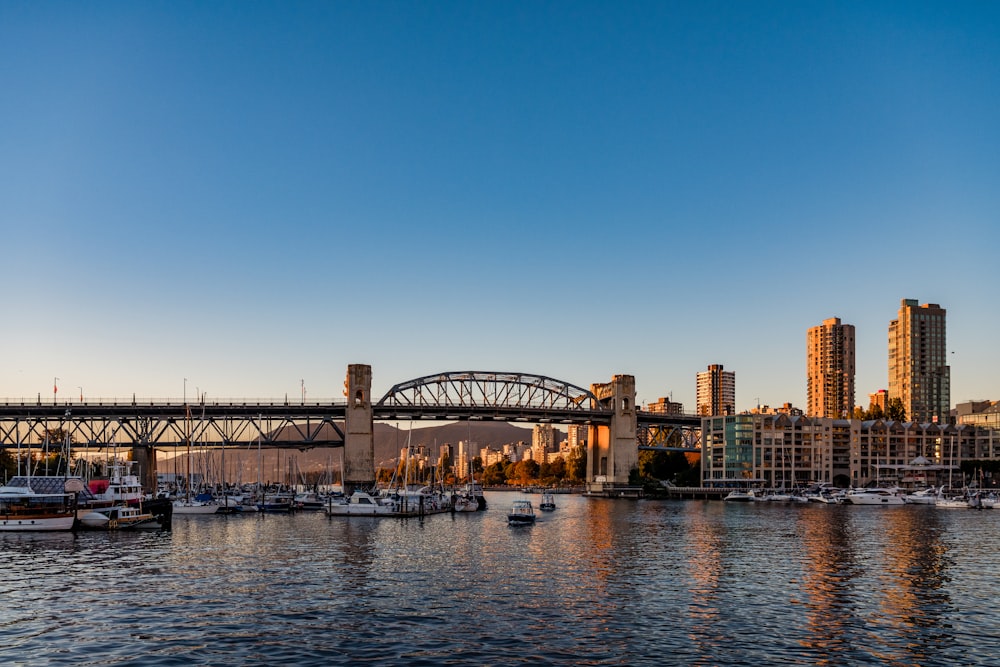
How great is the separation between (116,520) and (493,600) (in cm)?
5686

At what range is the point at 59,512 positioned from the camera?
86.0 m

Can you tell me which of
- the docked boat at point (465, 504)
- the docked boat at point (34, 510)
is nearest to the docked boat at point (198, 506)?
the docked boat at point (465, 504)

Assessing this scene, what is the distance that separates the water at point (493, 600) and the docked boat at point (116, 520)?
242 inches

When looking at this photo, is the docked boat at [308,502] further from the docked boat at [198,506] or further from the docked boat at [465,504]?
the docked boat at [465,504]

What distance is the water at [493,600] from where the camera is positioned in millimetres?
34844

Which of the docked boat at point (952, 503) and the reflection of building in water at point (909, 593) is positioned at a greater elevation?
the reflection of building in water at point (909, 593)

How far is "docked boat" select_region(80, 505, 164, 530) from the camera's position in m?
88.3

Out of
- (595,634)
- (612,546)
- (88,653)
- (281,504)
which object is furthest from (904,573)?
(281,504)

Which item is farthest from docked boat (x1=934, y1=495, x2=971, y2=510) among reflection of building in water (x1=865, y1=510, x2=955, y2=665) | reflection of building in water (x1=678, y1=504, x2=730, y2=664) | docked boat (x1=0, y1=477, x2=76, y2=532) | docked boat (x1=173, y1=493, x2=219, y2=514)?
Answer: docked boat (x1=0, y1=477, x2=76, y2=532)

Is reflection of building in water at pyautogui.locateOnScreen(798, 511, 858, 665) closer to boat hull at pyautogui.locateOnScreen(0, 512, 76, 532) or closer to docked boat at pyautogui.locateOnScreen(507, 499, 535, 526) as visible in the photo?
docked boat at pyautogui.locateOnScreen(507, 499, 535, 526)

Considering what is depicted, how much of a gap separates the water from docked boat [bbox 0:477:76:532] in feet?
16.1

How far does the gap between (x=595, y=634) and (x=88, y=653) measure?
788 inches

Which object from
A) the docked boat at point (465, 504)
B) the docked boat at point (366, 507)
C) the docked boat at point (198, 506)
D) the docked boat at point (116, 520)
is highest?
the docked boat at point (116, 520)

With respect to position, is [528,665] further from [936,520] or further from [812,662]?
[936,520]
